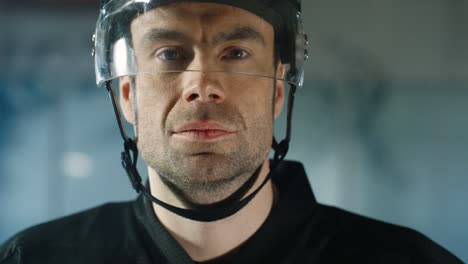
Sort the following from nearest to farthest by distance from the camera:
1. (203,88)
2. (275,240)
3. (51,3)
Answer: (203,88), (275,240), (51,3)

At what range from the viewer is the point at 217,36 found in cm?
114

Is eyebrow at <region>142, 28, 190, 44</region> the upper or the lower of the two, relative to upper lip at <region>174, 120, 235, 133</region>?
upper

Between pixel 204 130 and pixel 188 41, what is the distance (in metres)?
0.21

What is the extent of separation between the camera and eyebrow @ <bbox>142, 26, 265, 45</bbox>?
3.76 ft

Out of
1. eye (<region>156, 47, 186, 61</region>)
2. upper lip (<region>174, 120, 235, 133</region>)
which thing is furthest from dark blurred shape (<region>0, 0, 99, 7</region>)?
upper lip (<region>174, 120, 235, 133</region>)

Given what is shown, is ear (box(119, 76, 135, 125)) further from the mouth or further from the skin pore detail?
the mouth

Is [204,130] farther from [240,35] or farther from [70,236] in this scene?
[70,236]

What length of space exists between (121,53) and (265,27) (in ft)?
1.26

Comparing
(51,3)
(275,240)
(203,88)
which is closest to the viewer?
(203,88)

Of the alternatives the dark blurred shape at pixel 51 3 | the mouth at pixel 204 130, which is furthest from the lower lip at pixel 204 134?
the dark blurred shape at pixel 51 3

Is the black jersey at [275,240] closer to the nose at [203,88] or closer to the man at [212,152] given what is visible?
the man at [212,152]

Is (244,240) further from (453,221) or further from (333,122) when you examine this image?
(453,221)

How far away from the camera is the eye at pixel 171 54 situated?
1155 millimetres

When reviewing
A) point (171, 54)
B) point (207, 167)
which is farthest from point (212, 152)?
point (171, 54)
